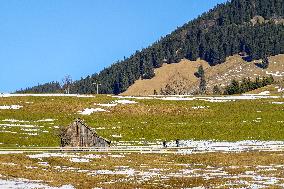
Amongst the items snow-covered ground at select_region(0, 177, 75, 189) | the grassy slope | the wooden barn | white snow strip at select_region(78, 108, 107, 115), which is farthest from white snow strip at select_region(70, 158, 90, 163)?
white snow strip at select_region(78, 108, 107, 115)

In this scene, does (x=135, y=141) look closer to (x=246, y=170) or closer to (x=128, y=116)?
(x=128, y=116)

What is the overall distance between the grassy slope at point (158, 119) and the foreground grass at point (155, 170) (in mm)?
21271

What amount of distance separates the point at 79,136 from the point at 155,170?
22.9 metres

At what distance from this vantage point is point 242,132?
7725cm

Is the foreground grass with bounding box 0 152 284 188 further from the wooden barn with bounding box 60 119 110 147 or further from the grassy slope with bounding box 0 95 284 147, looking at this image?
the grassy slope with bounding box 0 95 284 147

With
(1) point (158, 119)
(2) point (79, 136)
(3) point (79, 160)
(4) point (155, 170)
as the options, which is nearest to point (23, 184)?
(4) point (155, 170)

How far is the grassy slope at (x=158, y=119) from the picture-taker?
74.9m

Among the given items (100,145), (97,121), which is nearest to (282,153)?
(100,145)

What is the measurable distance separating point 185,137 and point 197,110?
20.3m

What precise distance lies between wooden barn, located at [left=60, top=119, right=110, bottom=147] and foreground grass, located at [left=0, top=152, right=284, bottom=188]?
9228mm

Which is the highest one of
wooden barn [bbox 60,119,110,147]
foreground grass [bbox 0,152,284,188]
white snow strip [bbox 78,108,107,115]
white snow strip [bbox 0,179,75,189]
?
white snow strip [bbox 78,108,107,115]

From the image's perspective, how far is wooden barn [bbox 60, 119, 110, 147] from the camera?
204 feet

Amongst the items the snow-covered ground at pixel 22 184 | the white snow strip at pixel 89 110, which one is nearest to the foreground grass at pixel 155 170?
the snow-covered ground at pixel 22 184

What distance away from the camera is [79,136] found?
206 ft
